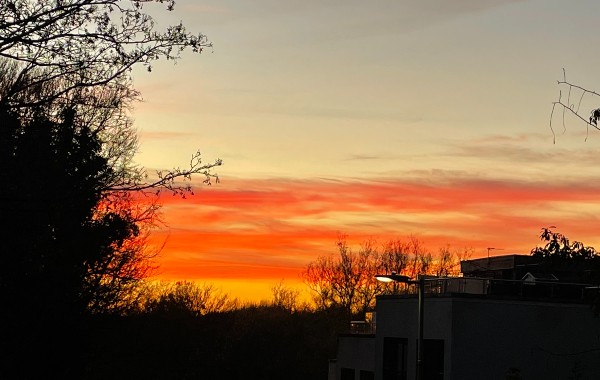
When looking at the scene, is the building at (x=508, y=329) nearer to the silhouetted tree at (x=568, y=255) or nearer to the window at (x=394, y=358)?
the window at (x=394, y=358)

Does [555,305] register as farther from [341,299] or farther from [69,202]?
[341,299]

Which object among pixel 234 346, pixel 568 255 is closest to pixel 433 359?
pixel 568 255

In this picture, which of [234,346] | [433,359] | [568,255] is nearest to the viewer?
[568,255]

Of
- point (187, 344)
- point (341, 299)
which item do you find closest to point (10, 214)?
point (187, 344)

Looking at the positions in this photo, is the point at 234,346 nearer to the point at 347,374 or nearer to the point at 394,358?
the point at 347,374

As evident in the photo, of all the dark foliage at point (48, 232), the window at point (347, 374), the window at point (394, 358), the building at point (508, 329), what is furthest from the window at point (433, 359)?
the dark foliage at point (48, 232)

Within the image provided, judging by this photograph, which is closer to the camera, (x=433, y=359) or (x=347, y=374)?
(x=433, y=359)

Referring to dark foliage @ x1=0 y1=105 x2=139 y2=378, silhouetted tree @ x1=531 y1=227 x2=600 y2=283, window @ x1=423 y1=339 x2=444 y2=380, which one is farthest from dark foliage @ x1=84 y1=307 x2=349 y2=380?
silhouetted tree @ x1=531 y1=227 x2=600 y2=283

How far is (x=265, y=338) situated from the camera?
76.4 metres

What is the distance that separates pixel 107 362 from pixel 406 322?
13.7 metres

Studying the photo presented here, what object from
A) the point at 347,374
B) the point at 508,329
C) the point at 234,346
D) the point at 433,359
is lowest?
the point at 347,374

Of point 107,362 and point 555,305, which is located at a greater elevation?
point 555,305

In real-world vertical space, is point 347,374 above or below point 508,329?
below

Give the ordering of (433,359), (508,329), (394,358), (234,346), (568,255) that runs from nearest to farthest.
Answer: (568,255) → (508,329) → (433,359) → (394,358) → (234,346)
